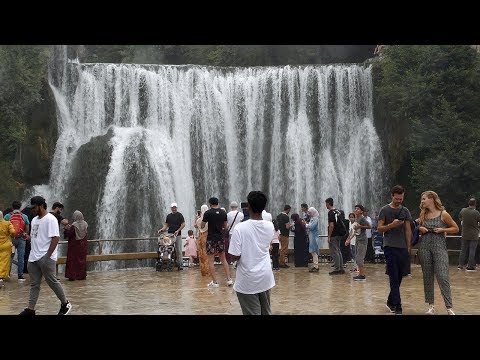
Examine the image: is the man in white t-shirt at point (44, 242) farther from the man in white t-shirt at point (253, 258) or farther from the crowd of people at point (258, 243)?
the man in white t-shirt at point (253, 258)

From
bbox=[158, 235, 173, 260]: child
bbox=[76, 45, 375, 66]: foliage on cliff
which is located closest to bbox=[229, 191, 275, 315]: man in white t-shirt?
bbox=[158, 235, 173, 260]: child

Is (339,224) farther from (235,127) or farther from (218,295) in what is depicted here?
(235,127)

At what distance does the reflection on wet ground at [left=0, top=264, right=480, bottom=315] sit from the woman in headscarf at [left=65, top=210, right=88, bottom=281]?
307mm

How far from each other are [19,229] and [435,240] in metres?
9.53

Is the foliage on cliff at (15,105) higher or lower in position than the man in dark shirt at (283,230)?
higher

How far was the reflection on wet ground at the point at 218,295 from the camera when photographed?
10469mm

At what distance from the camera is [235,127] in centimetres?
3088

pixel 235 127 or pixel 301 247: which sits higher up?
pixel 235 127

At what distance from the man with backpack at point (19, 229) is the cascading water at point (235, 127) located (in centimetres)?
1331

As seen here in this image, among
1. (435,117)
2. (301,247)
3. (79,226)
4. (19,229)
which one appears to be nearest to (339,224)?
(301,247)

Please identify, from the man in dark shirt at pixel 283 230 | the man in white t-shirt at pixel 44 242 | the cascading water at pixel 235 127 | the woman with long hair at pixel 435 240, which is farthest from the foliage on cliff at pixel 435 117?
the man in white t-shirt at pixel 44 242

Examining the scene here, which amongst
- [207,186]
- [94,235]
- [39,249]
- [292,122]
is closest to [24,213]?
[39,249]
